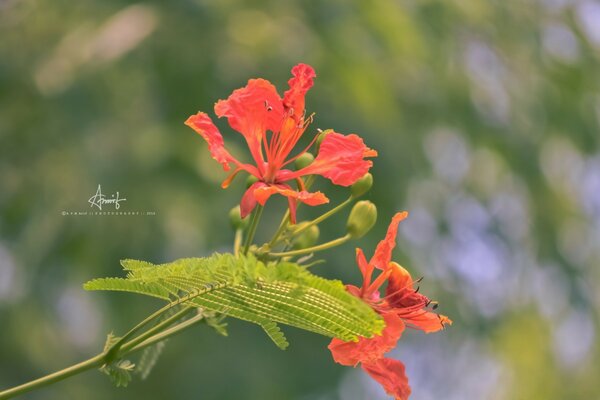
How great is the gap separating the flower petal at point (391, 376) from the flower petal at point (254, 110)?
0.79 feet

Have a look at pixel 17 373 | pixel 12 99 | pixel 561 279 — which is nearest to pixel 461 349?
pixel 561 279

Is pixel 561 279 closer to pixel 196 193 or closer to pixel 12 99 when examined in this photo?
pixel 196 193

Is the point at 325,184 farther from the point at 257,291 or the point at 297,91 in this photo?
the point at 257,291

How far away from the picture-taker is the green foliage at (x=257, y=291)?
967 millimetres

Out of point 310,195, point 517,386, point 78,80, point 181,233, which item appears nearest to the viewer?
point 310,195

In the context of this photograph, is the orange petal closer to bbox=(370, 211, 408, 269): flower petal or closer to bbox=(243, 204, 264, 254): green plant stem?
bbox=(370, 211, 408, 269): flower petal

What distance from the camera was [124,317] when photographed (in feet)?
15.6

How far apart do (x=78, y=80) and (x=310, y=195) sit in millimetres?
4012

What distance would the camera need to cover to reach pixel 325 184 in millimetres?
4938

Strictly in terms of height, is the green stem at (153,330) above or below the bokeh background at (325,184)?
above

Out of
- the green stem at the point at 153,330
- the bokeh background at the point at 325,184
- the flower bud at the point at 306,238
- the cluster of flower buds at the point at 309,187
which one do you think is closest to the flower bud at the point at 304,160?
the cluster of flower buds at the point at 309,187

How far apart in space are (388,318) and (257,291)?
163mm

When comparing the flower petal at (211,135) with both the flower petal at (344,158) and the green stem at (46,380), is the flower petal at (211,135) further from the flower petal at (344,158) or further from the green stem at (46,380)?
the green stem at (46,380)

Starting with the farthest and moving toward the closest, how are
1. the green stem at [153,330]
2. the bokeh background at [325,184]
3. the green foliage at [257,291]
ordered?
the bokeh background at [325,184] < the green stem at [153,330] < the green foliage at [257,291]
